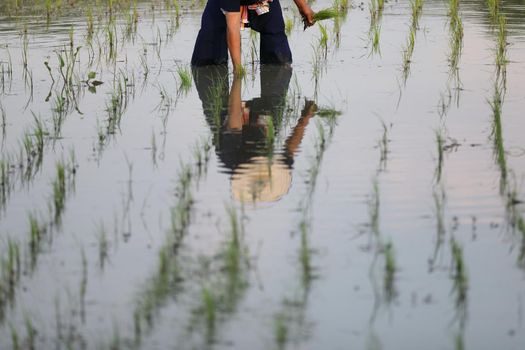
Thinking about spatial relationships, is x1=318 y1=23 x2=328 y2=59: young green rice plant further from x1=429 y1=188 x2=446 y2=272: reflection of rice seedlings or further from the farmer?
x1=429 y1=188 x2=446 y2=272: reflection of rice seedlings

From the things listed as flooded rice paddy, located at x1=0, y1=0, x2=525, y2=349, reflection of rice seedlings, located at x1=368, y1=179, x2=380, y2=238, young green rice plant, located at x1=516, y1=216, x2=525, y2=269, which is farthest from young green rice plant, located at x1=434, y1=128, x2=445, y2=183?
young green rice plant, located at x1=516, y1=216, x2=525, y2=269

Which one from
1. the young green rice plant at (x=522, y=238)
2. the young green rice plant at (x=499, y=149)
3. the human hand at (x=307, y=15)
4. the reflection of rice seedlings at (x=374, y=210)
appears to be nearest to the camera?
the young green rice plant at (x=522, y=238)

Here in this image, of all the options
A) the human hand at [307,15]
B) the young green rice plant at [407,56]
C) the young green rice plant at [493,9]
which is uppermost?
the human hand at [307,15]

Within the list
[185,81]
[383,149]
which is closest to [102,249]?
[383,149]

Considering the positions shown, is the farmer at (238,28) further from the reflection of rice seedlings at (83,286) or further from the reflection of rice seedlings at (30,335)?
the reflection of rice seedlings at (30,335)

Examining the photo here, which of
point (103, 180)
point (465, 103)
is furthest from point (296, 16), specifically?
point (103, 180)

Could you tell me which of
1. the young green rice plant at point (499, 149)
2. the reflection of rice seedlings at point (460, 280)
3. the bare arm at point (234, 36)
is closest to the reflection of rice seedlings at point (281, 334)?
the reflection of rice seedlings at point (460, 280)

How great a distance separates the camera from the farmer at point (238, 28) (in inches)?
315

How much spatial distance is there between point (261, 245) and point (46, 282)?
2.44ft

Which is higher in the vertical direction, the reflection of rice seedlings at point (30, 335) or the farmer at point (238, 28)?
the farmer at point (238, 28)

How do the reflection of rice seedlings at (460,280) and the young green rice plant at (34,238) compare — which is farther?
the young green rice plant at (34,238)

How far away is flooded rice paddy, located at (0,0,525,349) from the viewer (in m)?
3.37

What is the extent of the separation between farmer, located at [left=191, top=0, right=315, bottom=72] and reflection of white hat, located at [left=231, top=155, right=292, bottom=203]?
2.73 m

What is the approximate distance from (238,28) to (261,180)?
3170mm
